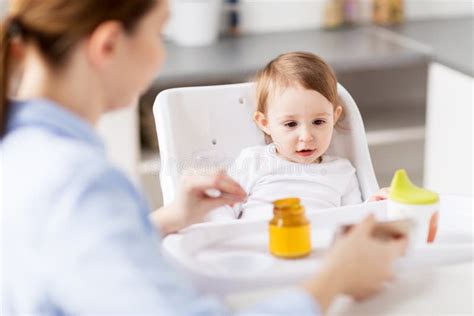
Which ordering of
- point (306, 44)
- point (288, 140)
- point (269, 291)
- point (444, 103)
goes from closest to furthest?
point (269, 291) → point (288, 140) → point (444, 103) → point (306, 44)

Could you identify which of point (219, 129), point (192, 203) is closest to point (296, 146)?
point (219, 129)

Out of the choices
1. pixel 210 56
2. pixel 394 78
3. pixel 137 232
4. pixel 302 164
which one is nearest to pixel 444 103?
pixel 394 78

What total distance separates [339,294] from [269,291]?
15cm

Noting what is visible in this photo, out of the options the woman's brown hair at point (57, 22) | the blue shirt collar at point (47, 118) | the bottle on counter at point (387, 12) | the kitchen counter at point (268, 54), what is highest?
the woman's brown hair at point (57, 22)

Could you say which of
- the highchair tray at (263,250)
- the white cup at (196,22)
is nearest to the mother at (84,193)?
the highchair tray at (263,250)

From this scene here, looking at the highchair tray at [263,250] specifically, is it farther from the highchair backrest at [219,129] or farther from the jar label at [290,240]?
the highchair backrest at [219,129]

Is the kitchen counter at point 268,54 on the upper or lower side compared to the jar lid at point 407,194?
upper

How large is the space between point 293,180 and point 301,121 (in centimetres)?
13

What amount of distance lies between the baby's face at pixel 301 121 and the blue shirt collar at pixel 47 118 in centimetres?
77

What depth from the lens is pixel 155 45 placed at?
3.54 ft

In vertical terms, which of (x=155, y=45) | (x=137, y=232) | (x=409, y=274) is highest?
(x=155, y=45)

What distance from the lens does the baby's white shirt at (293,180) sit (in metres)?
1.79

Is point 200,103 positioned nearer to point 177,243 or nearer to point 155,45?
point 177,243

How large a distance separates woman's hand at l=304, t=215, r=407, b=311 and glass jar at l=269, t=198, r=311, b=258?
15cm
